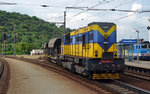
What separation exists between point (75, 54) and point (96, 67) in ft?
13.0

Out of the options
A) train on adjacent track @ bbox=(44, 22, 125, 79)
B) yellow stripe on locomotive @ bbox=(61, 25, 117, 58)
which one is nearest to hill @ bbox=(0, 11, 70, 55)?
yellow stripe on locomotive @ bbox=(61, 25, 117, 58)

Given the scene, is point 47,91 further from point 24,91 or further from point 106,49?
point 106,49

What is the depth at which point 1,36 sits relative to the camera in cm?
13512

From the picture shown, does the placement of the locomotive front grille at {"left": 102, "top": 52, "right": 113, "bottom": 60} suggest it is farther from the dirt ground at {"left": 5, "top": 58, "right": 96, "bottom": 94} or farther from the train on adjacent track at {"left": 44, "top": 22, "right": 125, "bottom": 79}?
the dirt ground at {"left": 5, "top": 58, "right": 96, "bottom": 94}

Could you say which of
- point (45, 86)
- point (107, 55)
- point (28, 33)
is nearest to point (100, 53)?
point (107, 55)

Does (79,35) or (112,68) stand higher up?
(79,35)

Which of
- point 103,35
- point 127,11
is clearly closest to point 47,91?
point 103,35

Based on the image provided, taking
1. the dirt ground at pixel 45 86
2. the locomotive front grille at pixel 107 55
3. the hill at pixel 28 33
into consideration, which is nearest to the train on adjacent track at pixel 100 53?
the locomotive front grille at pixel 107 55

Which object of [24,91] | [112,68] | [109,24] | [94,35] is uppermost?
[109,24]

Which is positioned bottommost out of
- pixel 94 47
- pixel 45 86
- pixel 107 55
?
pixel 45 86

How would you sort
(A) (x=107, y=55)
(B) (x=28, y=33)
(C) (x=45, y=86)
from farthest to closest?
(B) (x=28, y=33), (A) (x=107, y=55), (C) (x=45, y=86)

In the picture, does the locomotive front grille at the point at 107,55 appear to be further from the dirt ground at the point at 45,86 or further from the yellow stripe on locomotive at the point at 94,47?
the dirt ground at the point at 45,86

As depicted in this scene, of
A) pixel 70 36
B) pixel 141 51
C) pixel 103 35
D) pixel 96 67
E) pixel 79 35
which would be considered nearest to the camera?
pixel 96 67

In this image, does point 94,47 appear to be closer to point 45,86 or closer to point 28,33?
point 45,86
